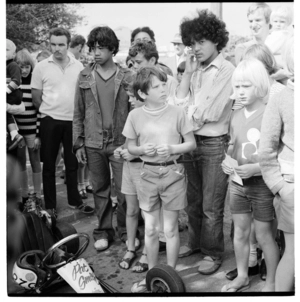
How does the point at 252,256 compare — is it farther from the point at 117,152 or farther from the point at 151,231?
the point at 117,152

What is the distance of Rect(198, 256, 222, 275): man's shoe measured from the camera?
11.6 ft

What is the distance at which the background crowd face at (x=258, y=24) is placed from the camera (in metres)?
3.67

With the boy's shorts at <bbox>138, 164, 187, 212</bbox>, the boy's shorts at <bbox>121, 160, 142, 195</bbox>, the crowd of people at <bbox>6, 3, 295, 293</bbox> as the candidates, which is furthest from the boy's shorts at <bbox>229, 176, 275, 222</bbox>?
the boy's shorts at <bbox>121, 160, 142, 195</bbox>

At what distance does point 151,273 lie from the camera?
313 cm

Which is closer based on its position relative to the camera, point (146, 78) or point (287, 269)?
point (287, 269)

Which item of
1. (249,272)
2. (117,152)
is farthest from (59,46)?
(249,272)

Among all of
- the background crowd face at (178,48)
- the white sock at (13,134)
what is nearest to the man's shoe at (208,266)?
the white sock at (13,134)

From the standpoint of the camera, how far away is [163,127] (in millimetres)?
3230

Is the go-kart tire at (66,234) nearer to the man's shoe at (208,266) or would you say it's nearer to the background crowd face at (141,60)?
the man's shoe at (208,266)

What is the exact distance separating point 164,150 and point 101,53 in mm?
1175

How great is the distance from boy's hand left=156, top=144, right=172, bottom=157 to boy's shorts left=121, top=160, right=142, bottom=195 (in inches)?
19.6
